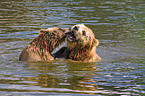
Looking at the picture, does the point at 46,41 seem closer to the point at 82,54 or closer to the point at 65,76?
the point at 82,54

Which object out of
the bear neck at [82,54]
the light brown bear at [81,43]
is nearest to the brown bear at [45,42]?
the light brown bear at [81,43]

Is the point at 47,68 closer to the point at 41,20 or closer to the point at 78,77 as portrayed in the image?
the point at 78,77

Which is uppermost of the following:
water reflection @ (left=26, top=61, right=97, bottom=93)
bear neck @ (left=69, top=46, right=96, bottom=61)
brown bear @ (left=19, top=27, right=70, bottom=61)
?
brown bear @ (left=19, top=27, right=70, bottom=61)

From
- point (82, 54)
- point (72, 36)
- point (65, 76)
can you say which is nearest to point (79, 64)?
point (82, 54)

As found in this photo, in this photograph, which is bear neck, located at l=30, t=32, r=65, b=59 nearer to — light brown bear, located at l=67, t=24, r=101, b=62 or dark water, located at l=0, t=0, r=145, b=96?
light brown bear, located at l=67, t=24, r=101, b=62

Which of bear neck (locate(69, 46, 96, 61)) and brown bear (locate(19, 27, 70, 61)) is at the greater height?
brown bear (locate(19, 27, 70, 61))

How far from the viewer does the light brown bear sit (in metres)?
9.57

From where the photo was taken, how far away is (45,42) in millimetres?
9852

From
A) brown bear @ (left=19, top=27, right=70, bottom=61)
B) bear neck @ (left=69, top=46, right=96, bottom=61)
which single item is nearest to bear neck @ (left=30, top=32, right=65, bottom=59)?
brown bear @ (left=19, top=27, right=70, bottom=61)

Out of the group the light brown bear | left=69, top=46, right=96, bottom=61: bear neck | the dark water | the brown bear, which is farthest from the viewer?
left=69, top=46, right=96, bottom=61: bear neck

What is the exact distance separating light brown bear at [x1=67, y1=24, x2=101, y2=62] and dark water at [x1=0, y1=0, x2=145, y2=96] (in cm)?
24

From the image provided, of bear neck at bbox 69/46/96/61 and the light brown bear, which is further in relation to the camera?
bear neck at bbox 69/46/96/61

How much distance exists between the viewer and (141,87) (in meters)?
8.10

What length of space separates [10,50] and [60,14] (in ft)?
26.3
